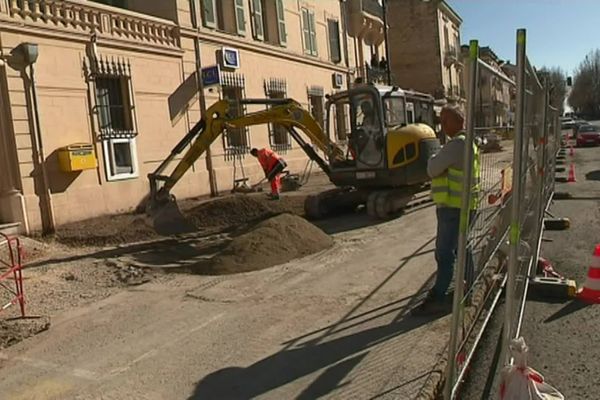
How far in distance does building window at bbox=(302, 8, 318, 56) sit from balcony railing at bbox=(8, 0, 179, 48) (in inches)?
342

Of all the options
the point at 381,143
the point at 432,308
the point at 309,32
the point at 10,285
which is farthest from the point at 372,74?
the point at 432,308

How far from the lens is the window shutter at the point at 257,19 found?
19.3m

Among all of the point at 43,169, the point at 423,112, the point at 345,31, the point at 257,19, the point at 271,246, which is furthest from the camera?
the point at 345,31

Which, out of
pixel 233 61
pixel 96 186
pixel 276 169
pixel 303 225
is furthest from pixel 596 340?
pixel 233 61

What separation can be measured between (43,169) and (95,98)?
231 centimetres

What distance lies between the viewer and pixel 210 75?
53.8ft

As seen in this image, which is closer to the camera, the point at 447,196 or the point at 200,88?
the point at 447,196

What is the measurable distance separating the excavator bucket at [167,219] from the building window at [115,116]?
9.29 ft

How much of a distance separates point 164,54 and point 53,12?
3573mm

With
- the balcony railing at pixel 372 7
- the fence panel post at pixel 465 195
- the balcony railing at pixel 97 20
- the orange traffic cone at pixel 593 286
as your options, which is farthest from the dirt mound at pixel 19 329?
the balcony railing at pixel 372 7

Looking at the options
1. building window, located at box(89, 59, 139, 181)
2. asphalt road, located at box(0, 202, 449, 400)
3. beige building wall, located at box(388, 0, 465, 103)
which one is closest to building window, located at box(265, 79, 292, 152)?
building window, located at box(89, 59, 139, 181)

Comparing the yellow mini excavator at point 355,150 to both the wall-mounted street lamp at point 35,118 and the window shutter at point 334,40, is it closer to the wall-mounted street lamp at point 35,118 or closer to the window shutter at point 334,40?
the wall-mounted street lamp at point 35,118

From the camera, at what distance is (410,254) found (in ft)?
26.8

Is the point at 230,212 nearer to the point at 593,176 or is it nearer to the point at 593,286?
the point at 593,286
